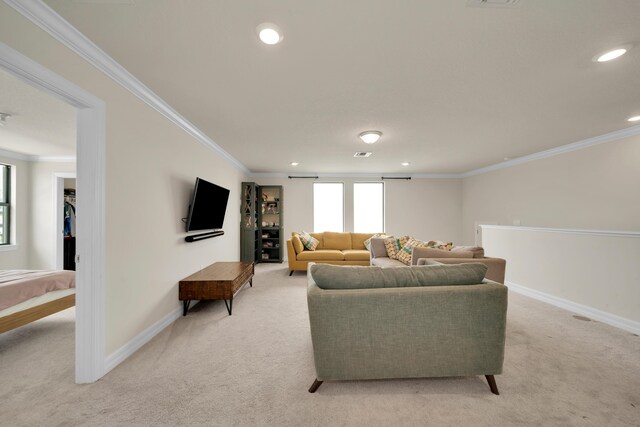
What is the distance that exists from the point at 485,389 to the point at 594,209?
3.81 metres

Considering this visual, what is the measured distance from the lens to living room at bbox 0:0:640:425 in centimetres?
153

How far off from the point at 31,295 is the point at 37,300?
0.26 ft

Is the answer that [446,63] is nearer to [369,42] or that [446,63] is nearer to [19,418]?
[369,42]

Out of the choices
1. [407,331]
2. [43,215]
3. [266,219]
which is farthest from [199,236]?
[43,215]

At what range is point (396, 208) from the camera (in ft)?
22.7

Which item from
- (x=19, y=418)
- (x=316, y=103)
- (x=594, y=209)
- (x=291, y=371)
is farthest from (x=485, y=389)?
(x=594, y=209)

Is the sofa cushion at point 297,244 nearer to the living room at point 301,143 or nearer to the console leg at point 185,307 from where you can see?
the living room at point 301,143

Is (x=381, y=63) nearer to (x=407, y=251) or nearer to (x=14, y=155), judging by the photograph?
(x=407, y=251)

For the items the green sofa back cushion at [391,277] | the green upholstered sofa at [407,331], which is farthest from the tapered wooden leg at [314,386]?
the green sofa back cushion at [391,277]

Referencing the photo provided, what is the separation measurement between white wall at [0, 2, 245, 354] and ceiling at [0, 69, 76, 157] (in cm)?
94

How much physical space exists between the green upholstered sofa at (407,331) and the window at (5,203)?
624cm

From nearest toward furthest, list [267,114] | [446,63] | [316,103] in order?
[446,63] → [316,103] → [267,114]

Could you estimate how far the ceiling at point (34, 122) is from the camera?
7.95ft

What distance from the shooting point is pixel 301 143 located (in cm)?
407
